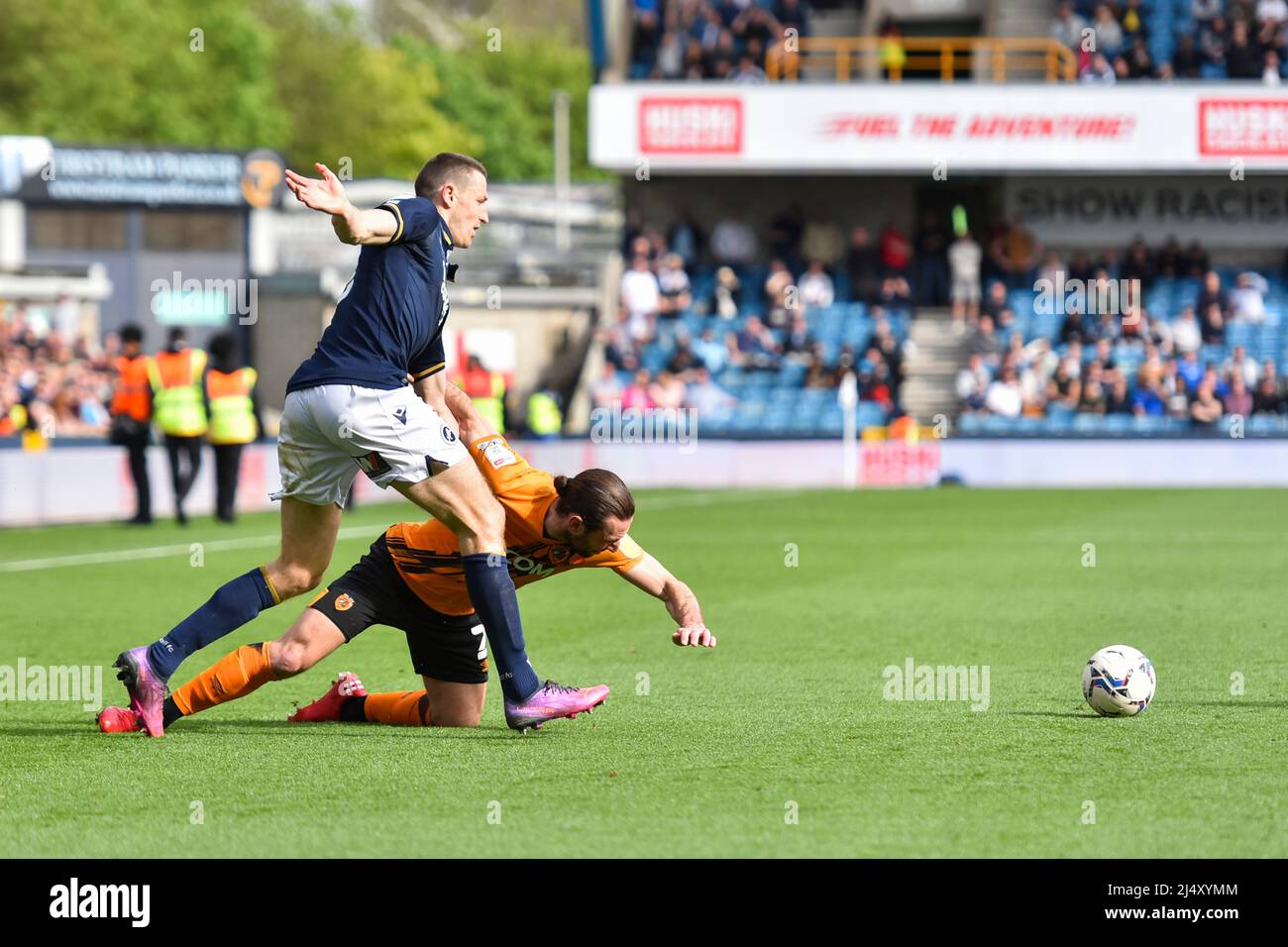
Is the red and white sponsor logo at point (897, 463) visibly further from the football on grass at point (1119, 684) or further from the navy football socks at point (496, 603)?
the navy football socks at point (496, 603)

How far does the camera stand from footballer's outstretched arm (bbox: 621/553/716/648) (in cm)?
671

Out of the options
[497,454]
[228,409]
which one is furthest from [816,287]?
[497,454]

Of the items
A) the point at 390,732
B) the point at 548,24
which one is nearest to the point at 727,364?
the point at 390,732

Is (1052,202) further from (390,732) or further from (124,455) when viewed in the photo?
(390,732)

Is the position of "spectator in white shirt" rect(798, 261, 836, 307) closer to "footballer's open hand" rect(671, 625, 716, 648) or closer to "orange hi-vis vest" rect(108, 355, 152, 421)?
"orange hi-vis vest" rect(108, 355, 152, 421)

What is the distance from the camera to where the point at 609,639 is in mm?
10617

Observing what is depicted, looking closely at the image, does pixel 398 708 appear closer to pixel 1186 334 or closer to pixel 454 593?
pixel 454 593

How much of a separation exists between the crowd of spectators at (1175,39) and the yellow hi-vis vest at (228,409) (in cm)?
2041

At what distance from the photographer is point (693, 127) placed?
1379 inches

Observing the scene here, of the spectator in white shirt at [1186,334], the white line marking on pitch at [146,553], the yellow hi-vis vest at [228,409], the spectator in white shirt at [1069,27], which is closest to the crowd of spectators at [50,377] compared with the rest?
the yellow hi-vis vest at [228,409]

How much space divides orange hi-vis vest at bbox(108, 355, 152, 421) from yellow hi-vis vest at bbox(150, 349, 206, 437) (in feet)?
0.33

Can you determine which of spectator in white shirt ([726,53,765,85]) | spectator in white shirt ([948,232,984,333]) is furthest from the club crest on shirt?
spectator in white shirt ([726,53,765,85])

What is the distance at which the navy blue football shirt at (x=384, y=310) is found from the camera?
6.61 meters
